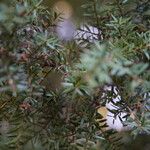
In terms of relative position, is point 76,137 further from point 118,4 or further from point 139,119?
point 118,4

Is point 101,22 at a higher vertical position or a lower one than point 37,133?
higher

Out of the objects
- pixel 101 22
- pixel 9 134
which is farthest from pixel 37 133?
pixel 101 22

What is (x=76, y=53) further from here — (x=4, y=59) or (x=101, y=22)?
(x=4, y=59)

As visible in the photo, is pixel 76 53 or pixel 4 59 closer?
pixel 4 59

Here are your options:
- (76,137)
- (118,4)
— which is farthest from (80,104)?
(118,4)

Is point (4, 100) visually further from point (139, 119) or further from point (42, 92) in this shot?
point (139, 119)

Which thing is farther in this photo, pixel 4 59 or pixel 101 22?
pixel 101 22

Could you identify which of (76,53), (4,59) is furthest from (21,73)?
(76,53)
